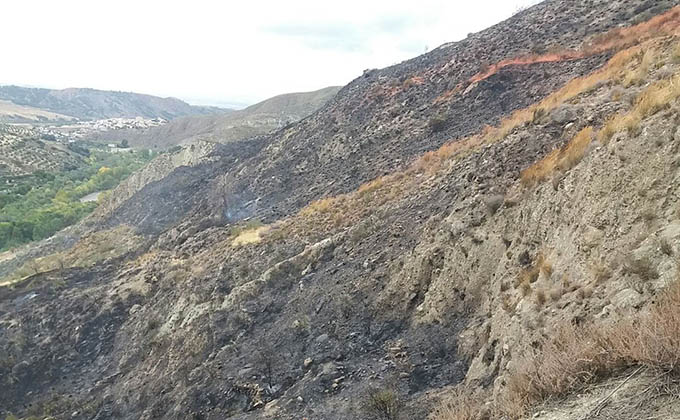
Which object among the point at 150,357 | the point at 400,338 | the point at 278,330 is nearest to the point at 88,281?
the point at 150,357

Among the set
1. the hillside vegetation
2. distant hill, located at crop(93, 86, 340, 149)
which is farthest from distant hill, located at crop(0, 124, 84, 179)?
distant hill, located at crop(93, 86, 340, 149)

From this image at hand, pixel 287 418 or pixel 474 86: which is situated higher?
pixel 474 86

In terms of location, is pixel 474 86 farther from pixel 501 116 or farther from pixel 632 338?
pixel 632 338

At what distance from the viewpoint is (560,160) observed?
9266mm

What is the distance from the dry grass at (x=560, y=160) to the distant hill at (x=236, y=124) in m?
55.8

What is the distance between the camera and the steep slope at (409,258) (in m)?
6.97

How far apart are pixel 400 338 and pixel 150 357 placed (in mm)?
11692

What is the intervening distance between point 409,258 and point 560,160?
460 centimetres

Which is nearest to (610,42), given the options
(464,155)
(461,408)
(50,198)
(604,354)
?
(464,155)

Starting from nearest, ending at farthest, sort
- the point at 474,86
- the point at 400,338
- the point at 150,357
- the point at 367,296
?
1. the point at 400,338
2. the point at 367,296
3. the point at 150,357
4. the point at 474,86

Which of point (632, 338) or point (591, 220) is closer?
point (632, 338)

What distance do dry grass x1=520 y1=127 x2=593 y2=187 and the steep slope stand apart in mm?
52

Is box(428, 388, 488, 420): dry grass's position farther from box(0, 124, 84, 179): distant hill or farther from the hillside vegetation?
box(0, 124, 84, 179): distant hill

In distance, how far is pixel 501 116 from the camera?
19.9 metres
